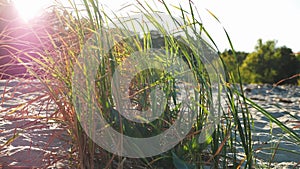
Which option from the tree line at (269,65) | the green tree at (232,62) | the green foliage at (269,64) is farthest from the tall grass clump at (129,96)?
the green foliage at (269,64)

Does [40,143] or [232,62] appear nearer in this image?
[40,143]

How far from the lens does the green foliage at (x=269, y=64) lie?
11922mm

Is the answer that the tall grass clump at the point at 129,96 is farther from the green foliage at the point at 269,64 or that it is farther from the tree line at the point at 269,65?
the green foliage at the point at 269,64

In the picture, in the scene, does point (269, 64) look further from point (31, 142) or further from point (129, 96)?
point (31, 142)

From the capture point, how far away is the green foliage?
11.9m

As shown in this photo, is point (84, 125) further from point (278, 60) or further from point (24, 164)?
point (278, 60)

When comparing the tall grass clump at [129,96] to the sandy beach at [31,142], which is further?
the sandy beach at [31,142]

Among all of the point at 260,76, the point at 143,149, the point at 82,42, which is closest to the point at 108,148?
the point at 143,149

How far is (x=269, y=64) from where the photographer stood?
39.4 ft

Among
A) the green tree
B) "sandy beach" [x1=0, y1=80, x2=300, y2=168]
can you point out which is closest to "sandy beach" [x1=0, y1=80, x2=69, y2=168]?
"sandy beach" [x1=0, y1=80, x2=300, y2=168]

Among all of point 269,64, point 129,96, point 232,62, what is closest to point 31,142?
point 129,96

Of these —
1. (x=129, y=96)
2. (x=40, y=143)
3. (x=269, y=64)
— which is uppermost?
(x=269, y=64)

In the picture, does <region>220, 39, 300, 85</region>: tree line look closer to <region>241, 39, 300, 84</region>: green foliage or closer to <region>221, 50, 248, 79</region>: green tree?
<region>241, 39, 300, 84</region>: green foliage

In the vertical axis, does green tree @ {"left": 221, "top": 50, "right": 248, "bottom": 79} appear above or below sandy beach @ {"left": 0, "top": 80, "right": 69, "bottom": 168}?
above
